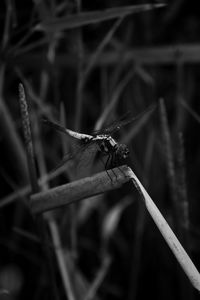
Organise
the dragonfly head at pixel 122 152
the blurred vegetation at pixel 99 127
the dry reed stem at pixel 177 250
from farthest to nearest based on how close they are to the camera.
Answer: the blurred vegetation at pixel 99 127 < the dragonfly head at pixel 122 152 < the dry reed stem at pixel 177 250

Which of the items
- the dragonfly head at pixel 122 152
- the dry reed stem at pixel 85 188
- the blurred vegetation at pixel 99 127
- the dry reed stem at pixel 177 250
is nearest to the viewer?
the dry reed stem at pixel 177 250

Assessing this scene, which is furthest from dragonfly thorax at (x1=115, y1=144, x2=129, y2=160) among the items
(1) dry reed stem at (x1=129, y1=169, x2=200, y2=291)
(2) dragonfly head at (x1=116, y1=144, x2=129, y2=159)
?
(1) dry reed stem at (x1=129, y1=169, x2=200, y2=291)

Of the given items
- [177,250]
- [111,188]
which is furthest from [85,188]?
[177,250]

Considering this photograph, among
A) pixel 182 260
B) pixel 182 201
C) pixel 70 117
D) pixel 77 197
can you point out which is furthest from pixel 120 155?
pixel 70 117

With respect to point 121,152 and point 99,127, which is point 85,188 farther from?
point 99,127

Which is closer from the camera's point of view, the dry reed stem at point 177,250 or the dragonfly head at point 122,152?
the dry reed stem at point 177,250

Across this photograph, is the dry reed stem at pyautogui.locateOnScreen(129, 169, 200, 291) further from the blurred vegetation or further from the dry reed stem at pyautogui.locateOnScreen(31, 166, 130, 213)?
the blurred vegetation

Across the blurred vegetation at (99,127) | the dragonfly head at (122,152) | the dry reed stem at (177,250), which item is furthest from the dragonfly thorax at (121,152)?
the dry reed stem at (177,250)

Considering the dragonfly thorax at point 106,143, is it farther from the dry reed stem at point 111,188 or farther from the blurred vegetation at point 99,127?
the dry reed stem at point 111,188
